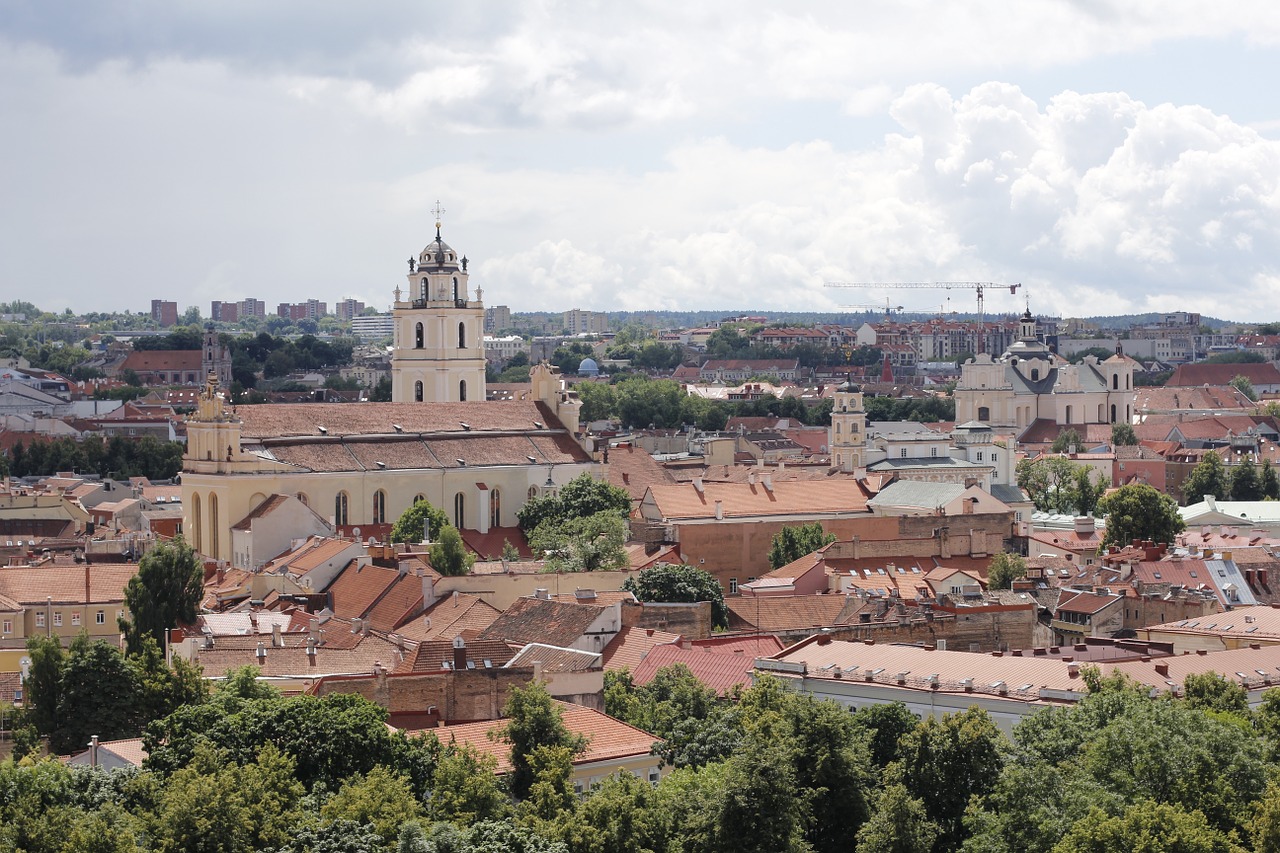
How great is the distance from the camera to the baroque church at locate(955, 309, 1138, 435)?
131 m

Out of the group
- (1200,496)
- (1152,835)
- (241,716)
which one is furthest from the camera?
(1200,496)

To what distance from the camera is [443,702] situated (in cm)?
4122

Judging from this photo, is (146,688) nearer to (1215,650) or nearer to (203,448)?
(1215,650)

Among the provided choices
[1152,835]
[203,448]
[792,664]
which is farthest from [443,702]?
[203,448]

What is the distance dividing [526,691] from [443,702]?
3.10 metres

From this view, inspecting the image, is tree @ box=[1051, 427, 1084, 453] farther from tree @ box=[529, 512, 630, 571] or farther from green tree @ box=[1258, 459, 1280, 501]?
tree @ box=[529, 512, 630, 571]

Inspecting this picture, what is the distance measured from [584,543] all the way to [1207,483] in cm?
4850

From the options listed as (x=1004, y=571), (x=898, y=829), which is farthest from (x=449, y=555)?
(x=898, y=829)

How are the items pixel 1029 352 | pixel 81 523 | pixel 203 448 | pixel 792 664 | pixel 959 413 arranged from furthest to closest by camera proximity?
pixel 1029 352 → pixel 959 413 → pixel 81 523 → pixel 203 448 → pixel 792 664

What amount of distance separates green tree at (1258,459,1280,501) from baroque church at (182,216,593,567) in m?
37.0

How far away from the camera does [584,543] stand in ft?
220

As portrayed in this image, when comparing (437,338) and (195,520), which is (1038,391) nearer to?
(437,338)

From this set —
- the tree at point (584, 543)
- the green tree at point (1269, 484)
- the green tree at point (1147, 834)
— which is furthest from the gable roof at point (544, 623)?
the green tree at point (1269, 484)

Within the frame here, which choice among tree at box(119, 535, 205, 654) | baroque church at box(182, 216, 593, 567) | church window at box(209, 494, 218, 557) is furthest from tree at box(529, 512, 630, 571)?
tree at box(119, 535, 205, 654)
